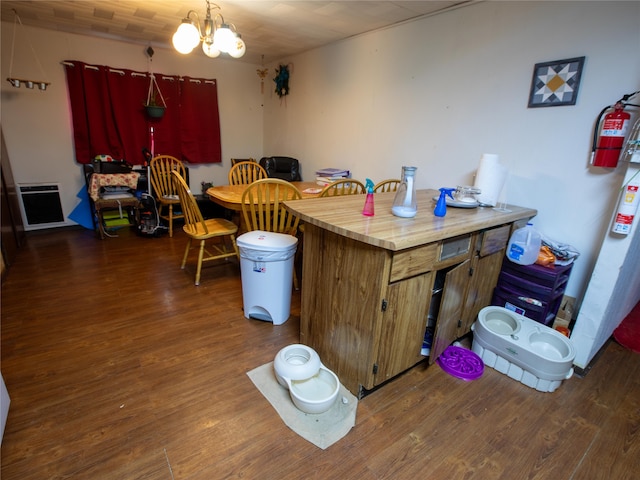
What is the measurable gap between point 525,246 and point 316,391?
148 cm

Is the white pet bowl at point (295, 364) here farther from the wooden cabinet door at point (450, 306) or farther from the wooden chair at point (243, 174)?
the wooden chair at point (243, 174)

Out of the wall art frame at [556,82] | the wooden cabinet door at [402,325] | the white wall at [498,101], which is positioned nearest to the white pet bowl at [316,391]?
the wooden cabinet door at [402,325]

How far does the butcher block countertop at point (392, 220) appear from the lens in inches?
49.2

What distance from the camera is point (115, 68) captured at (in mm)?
3715

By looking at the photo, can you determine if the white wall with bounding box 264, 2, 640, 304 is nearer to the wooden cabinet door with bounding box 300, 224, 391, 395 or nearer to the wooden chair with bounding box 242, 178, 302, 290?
the wooden chair with bounding box 242, 178, 302, 290

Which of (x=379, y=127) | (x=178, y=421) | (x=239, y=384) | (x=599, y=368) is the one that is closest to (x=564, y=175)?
(x=599, y=368)

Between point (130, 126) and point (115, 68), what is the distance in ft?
2.13

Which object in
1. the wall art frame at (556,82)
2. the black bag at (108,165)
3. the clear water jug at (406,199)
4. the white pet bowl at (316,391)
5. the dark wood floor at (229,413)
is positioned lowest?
the dark wood floor at (229,413)

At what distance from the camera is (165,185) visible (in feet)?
12.8

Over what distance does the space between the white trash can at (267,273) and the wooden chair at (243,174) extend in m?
1.55

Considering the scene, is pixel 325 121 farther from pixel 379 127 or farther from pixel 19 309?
pixel 19 309

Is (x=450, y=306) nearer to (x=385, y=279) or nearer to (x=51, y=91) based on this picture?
(x=385, y=279)

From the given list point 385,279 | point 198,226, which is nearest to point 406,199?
point 385,279

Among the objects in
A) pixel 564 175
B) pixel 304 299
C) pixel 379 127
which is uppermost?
pixel 379 127
